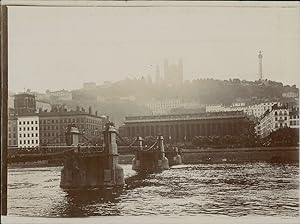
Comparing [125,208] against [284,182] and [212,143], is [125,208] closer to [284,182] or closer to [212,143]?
[212,143]

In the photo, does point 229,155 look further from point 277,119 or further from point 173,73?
point 173,73

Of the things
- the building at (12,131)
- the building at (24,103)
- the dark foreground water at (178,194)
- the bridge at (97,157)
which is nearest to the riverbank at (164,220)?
the dark foreground water at (178,194)

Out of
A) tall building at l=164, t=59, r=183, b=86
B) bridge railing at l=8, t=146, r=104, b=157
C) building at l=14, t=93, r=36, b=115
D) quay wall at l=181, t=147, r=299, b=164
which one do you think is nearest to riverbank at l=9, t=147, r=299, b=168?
quay wall at l=181, t=147, r=299, b=164

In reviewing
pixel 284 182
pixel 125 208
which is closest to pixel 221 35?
pixel 284 182

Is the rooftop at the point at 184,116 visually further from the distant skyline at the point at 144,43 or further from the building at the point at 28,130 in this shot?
the building at the point at 28,130

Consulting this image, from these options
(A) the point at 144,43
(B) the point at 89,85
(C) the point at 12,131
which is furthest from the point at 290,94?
(C) the point at 12,131

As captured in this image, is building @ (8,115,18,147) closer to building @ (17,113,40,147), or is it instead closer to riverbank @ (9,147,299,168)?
building @ (17,113,40,147)
